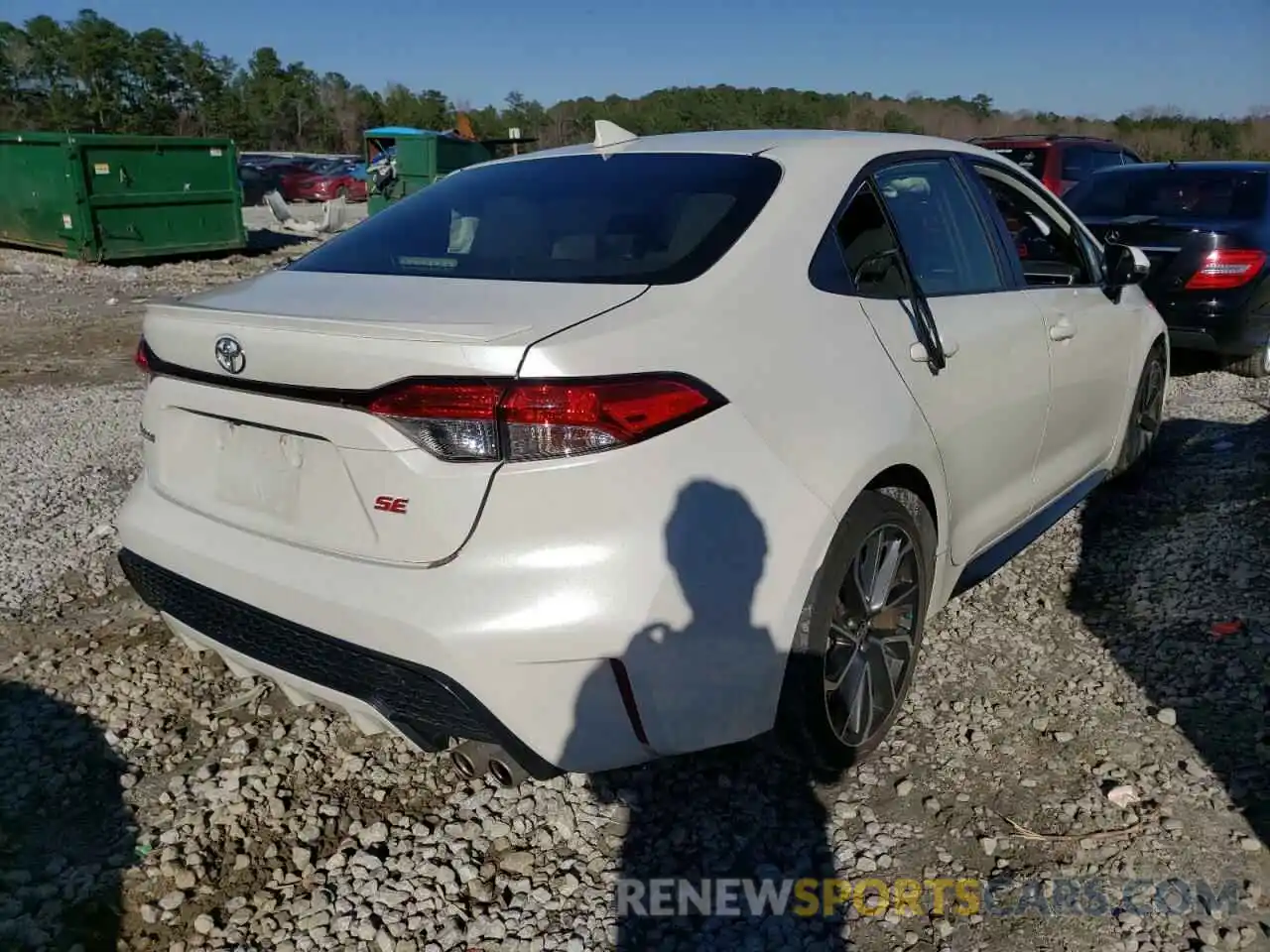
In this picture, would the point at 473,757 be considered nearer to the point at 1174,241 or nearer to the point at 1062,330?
the point at 1062,330

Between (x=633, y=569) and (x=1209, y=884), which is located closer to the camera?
(x=633, y=569)

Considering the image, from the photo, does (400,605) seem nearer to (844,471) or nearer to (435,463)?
(435,463)

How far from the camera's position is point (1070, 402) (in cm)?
375

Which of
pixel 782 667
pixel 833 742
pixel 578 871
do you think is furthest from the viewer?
pixel 833 742

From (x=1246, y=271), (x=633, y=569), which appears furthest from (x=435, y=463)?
(x=1246, y=271)

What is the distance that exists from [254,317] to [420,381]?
21.4 inches

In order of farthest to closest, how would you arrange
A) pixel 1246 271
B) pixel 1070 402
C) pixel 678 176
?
1. pixel 1246 271
2. pixel 1070 402
3. pixel 678 176

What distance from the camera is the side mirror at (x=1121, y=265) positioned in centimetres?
411

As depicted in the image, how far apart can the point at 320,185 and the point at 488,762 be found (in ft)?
96.3

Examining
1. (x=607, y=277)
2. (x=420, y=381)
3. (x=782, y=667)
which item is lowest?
(x=782, y=667)

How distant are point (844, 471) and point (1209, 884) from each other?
127 cm

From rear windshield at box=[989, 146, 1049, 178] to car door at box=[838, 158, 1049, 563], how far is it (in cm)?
869

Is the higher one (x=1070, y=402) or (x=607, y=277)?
(x=607, y=277)

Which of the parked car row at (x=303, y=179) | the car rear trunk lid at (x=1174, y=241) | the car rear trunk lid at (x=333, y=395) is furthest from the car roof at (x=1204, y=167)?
the parked car row at (x=303, y=179)
